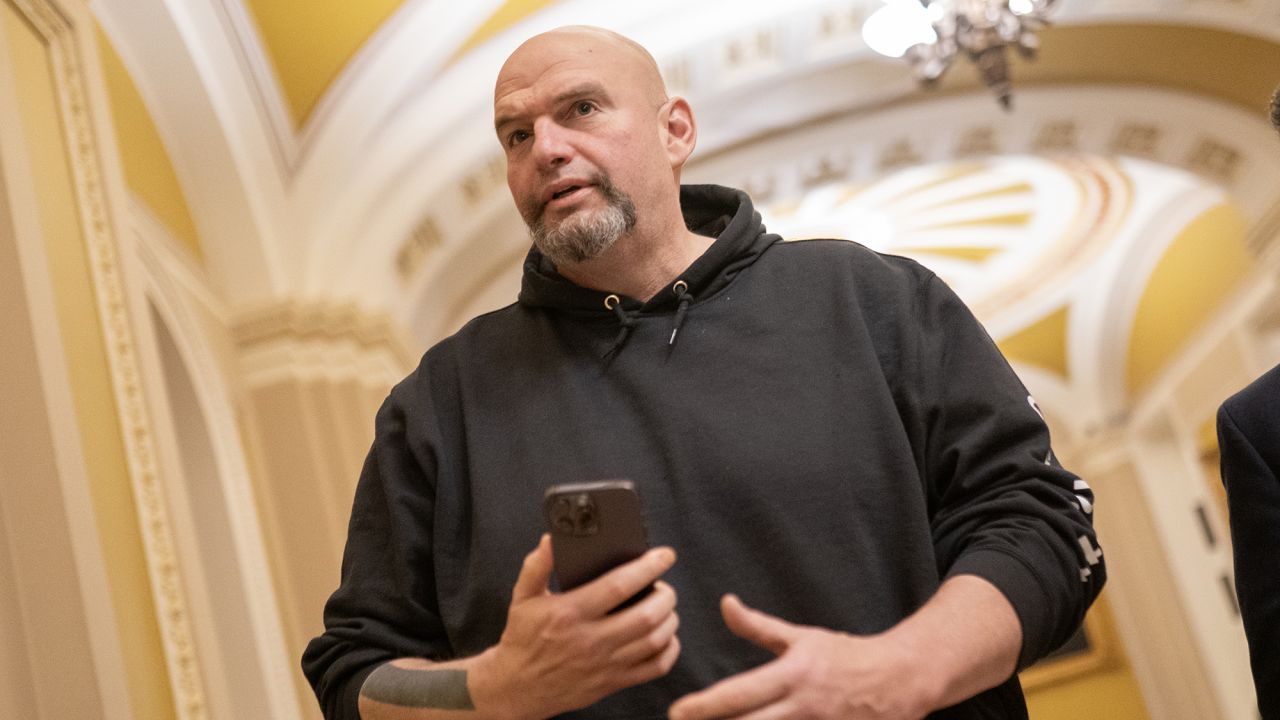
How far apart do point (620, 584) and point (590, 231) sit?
2.09 ft

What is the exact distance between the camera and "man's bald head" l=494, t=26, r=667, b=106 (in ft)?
6.40

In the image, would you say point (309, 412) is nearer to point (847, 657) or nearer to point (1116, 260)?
point (847, 657)

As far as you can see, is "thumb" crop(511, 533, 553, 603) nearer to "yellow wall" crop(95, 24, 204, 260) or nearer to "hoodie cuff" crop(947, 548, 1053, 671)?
"hoodie cuff" crop(947, 548, 1053, 671)

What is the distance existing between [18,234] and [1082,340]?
43.7 feet

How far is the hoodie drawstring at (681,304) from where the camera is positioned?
183 centimetres

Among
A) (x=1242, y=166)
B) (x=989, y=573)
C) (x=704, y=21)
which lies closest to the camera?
(x=989, y=573)

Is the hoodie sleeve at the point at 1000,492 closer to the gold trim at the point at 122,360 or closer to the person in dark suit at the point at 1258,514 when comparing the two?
the person in dark suit at the point at 1258,514

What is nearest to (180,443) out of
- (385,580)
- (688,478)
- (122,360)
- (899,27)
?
(122,360)

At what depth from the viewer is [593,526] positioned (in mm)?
1363

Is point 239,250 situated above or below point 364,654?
above

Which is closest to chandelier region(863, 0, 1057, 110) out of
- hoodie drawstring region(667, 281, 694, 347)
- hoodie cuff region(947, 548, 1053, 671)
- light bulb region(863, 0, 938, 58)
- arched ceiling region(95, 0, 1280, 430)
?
light bulb region(863, 0, 938, 58)

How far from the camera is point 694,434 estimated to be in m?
1.71

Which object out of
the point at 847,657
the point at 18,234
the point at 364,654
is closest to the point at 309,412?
the point at 18,234

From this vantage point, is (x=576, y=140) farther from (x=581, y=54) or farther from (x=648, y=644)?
(x=648, y=644)
